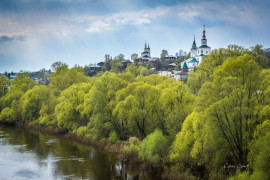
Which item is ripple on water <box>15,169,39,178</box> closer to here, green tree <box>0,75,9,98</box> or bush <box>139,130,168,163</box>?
bush <box>139,130,168,163</box>

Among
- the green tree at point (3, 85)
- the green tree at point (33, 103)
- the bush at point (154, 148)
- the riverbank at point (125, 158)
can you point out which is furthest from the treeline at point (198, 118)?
the green tree at point (3, 85)

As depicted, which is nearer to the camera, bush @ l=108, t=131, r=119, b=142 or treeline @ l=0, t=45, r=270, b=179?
treeline @ l=0, t=45, r=270, b=179

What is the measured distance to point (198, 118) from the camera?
2589 centimetres

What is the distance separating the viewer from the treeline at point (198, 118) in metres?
23.3

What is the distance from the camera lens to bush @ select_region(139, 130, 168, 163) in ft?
97.0

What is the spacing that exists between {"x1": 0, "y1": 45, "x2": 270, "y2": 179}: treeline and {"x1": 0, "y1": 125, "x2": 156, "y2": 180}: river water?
9.47 ft

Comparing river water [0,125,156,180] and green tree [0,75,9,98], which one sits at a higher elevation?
green tree [0,75,9,98]

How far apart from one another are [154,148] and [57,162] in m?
13.8

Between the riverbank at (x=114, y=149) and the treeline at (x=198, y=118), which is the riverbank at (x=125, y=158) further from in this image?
the treeline at (x=198, y=118)

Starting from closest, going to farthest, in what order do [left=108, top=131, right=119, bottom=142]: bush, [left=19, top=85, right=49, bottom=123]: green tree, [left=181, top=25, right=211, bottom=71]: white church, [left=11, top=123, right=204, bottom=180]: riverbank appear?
[left=11, top=123, right=204, bottom=180]: riverbank, [left=108, top=131, right=119, bottom=142]: bush, [left=19, top=85, right=49, bottom=123]: green tree, [left=181, top=25, right=211, bottom=71]: white church

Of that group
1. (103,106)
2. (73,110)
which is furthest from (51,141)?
(103,106)

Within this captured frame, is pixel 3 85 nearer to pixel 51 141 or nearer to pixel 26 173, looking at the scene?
pixel 51 141

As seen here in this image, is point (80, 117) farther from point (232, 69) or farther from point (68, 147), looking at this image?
point (232, 69)

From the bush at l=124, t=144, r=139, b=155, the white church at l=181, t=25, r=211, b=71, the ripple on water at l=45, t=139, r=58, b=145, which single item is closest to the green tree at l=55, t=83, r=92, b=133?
the ripple on water at l=45, t=139, r=58, b=145
